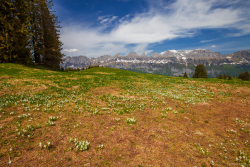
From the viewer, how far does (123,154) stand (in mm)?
6188

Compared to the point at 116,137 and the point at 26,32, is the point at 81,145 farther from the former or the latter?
the point at 26,32

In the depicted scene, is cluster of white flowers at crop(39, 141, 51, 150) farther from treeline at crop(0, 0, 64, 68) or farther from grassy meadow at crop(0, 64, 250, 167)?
treeline at crop(0, 0, 64, 68)

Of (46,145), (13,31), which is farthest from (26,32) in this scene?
(46,145)

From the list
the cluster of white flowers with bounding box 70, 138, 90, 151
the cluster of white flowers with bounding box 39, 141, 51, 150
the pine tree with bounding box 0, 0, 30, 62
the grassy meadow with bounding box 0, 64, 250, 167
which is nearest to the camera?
the grassy meadow with bounding box 0, 64, 250, 167

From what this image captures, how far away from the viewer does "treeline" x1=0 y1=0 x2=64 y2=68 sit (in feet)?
126

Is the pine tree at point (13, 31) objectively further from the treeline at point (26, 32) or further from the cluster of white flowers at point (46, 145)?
the cluster of white flowers at point (46, 145)

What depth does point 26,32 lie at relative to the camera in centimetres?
4178

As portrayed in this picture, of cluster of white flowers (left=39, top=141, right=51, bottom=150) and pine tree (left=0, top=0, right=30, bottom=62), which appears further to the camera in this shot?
pine tree (left=0, top=0, right=30, bottom=62)

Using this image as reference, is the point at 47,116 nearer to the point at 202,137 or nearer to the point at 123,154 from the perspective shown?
the point at 123,154

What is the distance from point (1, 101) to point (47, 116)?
6359 millimetres

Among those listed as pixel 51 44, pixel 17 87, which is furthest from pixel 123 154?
pixel 51 44

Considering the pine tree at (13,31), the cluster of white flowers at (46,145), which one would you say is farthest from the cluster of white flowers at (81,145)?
the pine tree at (13,31)

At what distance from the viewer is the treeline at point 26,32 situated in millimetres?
38438


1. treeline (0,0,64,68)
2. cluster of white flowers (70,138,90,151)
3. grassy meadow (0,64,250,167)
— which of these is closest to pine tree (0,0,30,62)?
treeline (0,0,64,68)
